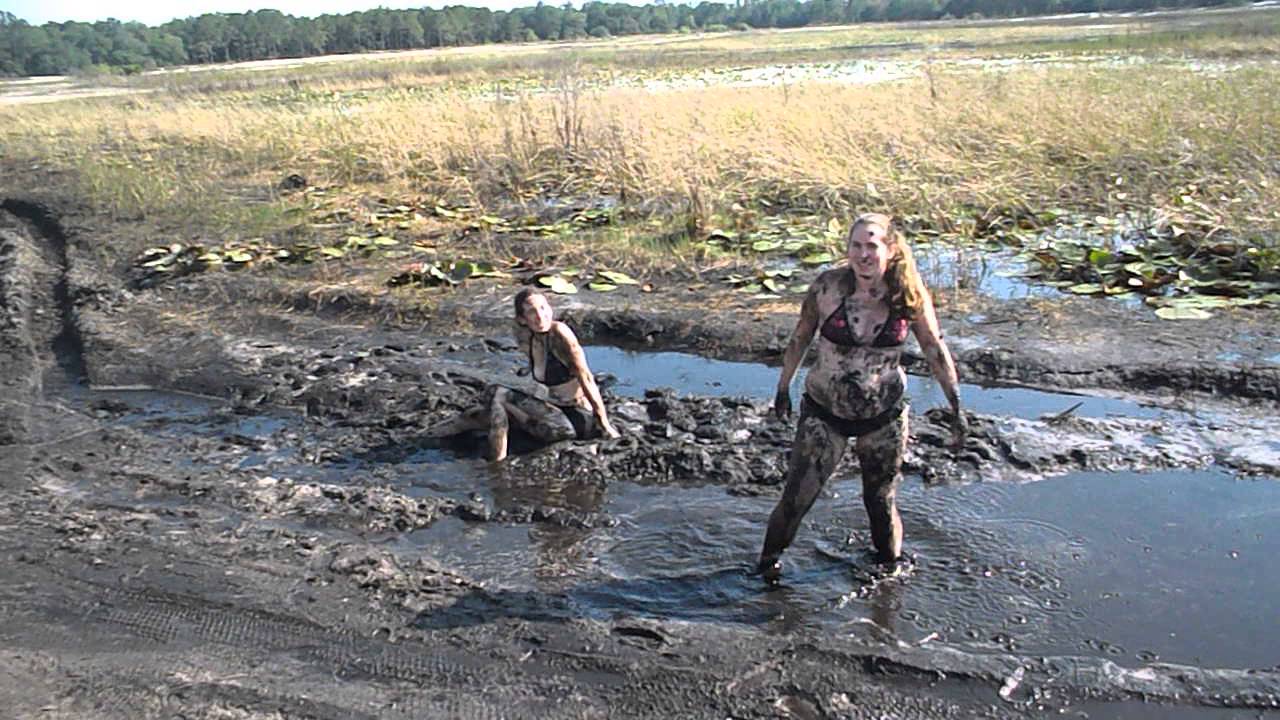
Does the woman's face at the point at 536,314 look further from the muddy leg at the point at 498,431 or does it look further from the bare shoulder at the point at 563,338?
the muddy leg at the point at 498,431

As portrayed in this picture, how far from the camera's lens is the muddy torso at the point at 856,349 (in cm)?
387

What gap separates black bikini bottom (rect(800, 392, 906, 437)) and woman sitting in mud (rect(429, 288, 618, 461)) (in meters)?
1.95

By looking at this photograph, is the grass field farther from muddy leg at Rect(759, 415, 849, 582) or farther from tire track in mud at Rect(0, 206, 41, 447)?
muddy leg at Rect(759, 415, 849, 582)

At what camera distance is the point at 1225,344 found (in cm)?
658

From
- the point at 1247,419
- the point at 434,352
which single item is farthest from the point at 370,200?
the point at 1247,419

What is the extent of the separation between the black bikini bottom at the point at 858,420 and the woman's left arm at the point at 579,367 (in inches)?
75.4

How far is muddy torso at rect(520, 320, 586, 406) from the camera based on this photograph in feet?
19.1

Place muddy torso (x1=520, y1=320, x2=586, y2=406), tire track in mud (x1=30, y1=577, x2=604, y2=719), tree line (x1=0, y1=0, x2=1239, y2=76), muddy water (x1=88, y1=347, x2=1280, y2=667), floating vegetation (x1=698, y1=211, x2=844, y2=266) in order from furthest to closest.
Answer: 1. tree line (x1=0, y1=0, x2=1239, y2=76)
2. floating vegetation (x1=698, y1=211, x2=844, y2=266)
3. muddy torso (x1=520, y1=320, x2=586, y2=406)
4. muddy water (x1=88, y1=347, x2=1280, y2=667)
5. tire track in mud (x1=30, y1=577, x2=604, y2=719)

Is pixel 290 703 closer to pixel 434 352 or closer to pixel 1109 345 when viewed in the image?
pixel 434 352

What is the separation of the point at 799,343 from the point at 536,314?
1.92 m

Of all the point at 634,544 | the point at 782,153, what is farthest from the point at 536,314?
the point at 782,153

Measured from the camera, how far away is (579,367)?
18.7 ft

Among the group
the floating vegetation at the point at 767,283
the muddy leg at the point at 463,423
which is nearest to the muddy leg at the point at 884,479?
the muddy leg at the point at 463,423

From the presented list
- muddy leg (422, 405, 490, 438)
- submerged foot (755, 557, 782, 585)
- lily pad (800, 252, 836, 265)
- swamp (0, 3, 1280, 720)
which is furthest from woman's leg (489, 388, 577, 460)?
lily pad (800, 252, 836, 265)
